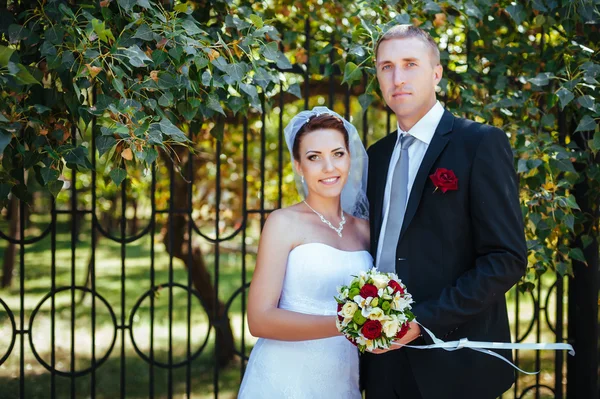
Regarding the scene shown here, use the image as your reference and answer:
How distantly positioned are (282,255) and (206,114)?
2.34 feet

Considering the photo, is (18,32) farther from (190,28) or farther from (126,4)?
(190,28)

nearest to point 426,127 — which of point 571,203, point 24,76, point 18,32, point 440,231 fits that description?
point 440,231

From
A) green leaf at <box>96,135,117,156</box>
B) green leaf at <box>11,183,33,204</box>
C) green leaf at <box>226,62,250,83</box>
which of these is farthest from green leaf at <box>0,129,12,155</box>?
green leaf at <box>226,62,250,83</box>

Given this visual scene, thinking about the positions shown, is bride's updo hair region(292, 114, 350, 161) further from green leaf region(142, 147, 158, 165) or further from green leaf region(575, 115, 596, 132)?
green leaf region(575, 115, 596, 132)

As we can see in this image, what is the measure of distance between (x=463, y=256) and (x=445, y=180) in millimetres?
305

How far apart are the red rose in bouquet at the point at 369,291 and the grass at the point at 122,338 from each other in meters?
1.66

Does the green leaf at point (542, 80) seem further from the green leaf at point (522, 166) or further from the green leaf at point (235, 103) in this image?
the green leaf at point (235, 103)

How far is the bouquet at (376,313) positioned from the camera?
2.19 metres

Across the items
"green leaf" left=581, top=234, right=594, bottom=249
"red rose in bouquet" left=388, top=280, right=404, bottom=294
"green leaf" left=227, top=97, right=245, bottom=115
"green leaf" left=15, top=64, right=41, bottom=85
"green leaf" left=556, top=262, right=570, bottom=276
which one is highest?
"green leaf" left=227, top=97, right=245, bottom=115

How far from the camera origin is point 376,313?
2178 mm

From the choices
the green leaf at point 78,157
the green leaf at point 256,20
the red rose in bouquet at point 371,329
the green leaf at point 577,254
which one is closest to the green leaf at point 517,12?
the green leaf at point 577,254

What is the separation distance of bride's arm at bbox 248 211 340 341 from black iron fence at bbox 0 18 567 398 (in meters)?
0.57

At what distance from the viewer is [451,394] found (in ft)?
8.12

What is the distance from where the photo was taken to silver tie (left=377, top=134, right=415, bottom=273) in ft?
8.55
